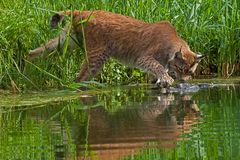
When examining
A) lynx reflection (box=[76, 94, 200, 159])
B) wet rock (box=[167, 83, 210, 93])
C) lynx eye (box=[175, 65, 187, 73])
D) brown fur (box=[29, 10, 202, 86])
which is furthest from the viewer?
lynx eye (box=[175, 65, 187, 73])

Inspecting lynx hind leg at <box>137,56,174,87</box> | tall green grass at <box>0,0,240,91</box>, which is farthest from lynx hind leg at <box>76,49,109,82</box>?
lynx hind leg at <box>137,56,174,87</box>

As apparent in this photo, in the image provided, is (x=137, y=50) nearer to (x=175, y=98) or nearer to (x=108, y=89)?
(x=108, y=89)

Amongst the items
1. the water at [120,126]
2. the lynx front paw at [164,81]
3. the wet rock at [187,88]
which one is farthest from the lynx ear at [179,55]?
the water at [120,126]

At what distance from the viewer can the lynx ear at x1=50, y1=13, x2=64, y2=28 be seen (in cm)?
955

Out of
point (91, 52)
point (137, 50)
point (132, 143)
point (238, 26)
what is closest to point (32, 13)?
point (91, 52)

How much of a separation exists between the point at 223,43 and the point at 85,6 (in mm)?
2180

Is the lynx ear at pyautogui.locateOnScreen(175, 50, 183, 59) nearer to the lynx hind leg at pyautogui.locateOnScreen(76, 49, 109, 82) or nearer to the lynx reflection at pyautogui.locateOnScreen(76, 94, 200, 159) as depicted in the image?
the lynx hind leg at pyautogui.locateOnScreen(76, 49, 109, 82)

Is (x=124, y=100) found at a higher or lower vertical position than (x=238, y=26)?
lower

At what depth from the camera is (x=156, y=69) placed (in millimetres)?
10133

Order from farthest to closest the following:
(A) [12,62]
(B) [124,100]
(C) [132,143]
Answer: (A) [12,62] → (B) [124,100] → (C) [132,143]

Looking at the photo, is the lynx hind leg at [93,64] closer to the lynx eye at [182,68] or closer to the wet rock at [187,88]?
the lynx eye at [182,68]

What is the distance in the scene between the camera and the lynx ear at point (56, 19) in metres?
9.55

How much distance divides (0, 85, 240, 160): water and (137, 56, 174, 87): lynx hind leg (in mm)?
1537

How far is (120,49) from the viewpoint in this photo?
416 inches
